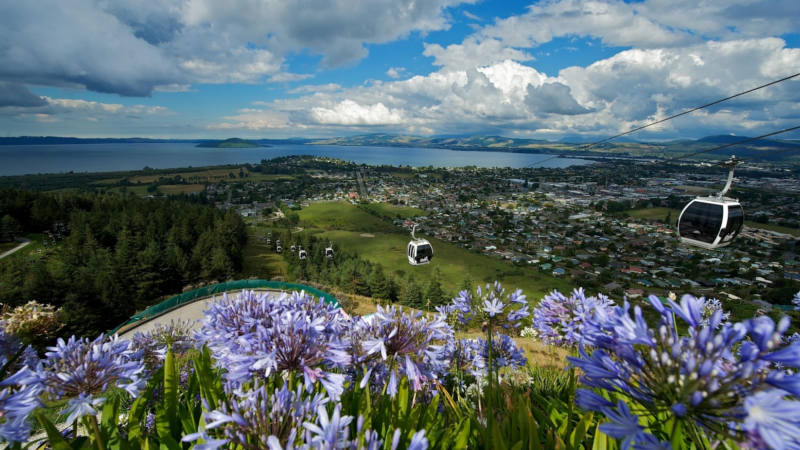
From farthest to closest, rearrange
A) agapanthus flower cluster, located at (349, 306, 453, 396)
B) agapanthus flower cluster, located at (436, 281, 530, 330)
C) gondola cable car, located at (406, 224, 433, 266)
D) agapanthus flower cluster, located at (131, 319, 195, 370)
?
gondola cable car, located at (406, 224, 433, 266) → agapanthus flower cluster, located at (131, 319, 195, 370) → agapanthus flower cluster, located at (436, 281, 530, 330) → agapanthus flower cluster, located at (349, 306, 453, 396)

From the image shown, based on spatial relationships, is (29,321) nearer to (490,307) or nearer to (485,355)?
(485,355)

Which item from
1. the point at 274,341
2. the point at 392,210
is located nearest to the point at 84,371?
the point at 274,341

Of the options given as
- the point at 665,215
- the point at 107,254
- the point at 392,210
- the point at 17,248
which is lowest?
the point at 665,215

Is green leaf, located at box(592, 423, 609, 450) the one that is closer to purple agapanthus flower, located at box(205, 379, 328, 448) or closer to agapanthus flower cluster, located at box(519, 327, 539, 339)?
purple agapanthus flower, located at box(205, 379, 328, 448)

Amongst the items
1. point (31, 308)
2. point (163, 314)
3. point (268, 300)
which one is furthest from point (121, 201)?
point (268, 300)

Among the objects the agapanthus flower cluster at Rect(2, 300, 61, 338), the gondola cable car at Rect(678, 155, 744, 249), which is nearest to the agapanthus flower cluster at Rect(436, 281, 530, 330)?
the agapanthus flower cluster at Rect(2, 300, 61, 338)

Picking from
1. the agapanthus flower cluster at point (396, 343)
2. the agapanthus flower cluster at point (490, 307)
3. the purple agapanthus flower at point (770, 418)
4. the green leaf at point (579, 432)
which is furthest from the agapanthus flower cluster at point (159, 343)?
the purple agapanthus flower at point (770, 418)

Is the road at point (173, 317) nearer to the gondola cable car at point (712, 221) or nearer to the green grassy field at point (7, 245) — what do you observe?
the gondola cable car at point (712, 221)
